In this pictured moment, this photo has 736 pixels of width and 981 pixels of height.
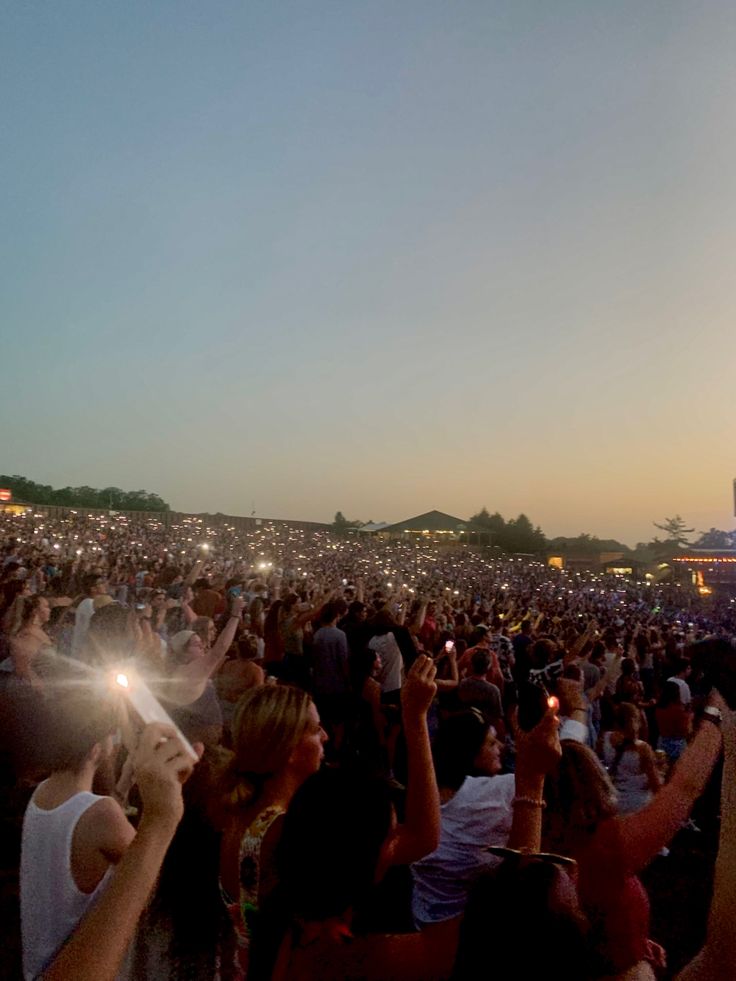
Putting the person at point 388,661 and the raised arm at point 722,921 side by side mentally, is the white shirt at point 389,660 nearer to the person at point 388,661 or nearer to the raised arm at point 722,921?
the person at point 388,661

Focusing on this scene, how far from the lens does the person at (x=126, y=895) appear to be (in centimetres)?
129

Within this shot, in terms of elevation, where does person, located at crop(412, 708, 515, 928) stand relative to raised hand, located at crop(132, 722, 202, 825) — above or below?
below

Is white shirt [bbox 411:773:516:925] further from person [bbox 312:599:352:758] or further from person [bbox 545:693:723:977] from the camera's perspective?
person [bbox 312:599:352:758]

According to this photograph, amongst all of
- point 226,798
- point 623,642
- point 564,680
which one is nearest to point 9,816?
point 226,798

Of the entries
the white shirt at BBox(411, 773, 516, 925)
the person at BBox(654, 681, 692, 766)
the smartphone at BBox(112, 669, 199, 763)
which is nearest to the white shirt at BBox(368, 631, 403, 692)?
the person at BBox(654, 681, 692, 766)

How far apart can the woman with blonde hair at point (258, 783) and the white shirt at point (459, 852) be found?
575 mm

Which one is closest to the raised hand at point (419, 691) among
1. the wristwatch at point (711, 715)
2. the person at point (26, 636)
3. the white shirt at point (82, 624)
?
the wristwatch at point (711, 715)

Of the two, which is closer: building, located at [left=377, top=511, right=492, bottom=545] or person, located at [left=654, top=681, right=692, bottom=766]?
person, located at [left=654, top=681, right=692, bottom=766]

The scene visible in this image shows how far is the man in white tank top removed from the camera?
2064 millimetres

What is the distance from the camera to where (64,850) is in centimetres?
210

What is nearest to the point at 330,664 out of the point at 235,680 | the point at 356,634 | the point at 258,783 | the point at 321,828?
the point at 356,634

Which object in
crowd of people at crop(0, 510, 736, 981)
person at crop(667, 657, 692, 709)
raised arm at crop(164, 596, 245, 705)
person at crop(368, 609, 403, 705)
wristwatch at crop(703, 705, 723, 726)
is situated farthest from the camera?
person at crop(667, 657, 692, 709)

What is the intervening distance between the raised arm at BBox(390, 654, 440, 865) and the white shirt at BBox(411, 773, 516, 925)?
0.31m

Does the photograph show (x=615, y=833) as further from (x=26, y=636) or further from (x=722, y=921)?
(x=26, y=636)
